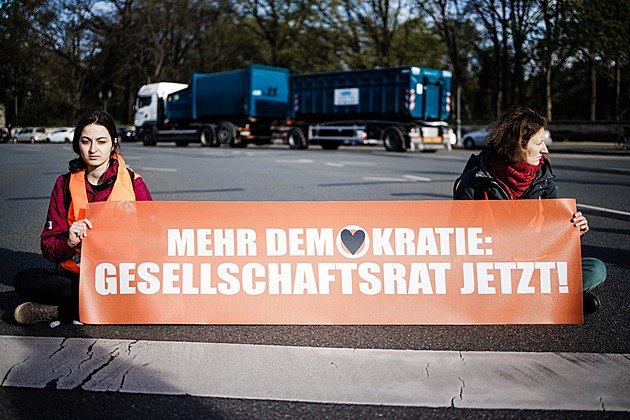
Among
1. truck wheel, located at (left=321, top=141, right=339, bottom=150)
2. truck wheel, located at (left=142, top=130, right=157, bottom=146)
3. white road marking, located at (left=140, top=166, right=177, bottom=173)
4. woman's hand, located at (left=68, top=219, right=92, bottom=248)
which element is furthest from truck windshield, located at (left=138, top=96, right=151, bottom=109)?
woman's hand, located at (left=68, top=219, right=92, bottom=248)

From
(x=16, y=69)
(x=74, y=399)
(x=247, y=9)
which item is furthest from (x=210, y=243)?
(x=16, y=69)

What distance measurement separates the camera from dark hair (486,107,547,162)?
4.23 m

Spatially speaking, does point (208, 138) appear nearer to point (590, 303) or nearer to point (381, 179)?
point (381, 179)

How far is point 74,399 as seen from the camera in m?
2.95

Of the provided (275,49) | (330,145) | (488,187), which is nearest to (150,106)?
(330,145)

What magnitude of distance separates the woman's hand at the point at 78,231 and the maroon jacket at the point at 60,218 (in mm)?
96

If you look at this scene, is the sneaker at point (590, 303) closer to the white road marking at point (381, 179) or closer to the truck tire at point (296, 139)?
the white road marking at point (381, 179)

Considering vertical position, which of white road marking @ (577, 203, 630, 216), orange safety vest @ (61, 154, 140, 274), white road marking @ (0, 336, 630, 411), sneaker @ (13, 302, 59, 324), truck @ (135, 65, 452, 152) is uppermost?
truck @ (135, 65, 452, 152)

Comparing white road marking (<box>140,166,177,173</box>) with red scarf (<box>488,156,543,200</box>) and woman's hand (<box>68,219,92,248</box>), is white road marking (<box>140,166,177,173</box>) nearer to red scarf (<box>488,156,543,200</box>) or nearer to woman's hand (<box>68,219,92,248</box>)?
woman's hand (<box>68,219,92,248</box>)

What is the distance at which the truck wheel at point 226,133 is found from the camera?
108ft

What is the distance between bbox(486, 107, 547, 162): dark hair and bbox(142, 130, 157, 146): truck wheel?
114 ft

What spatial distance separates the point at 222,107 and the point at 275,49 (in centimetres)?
2370

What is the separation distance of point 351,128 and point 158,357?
26.3 metres

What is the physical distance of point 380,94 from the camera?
92.8ft
